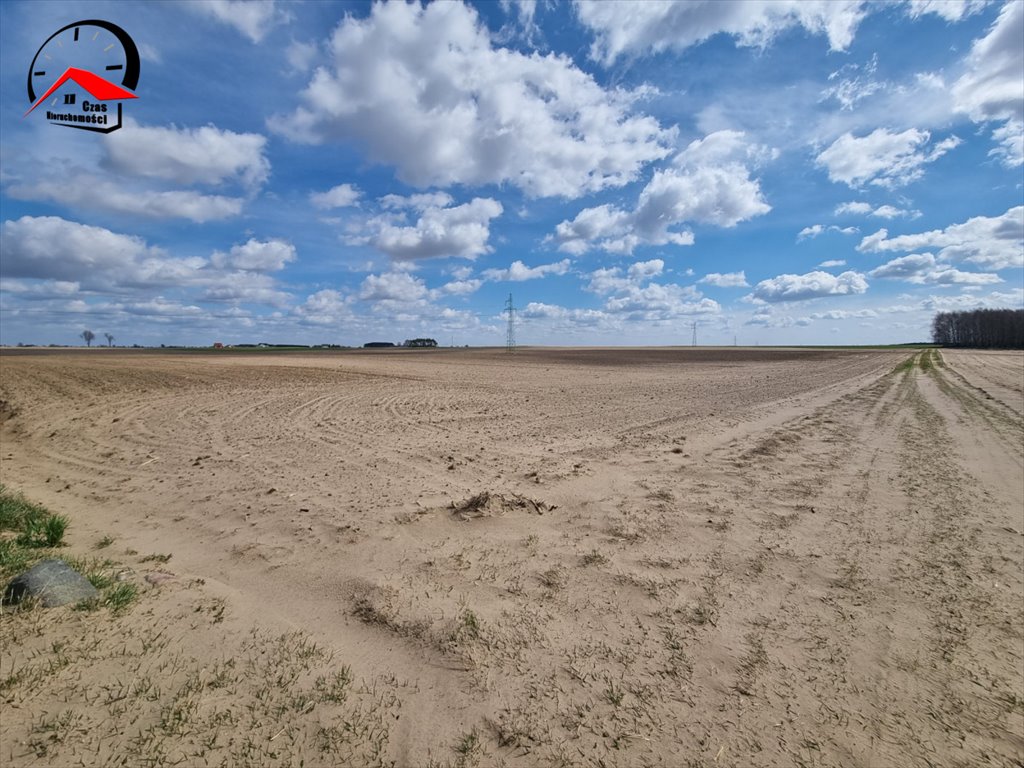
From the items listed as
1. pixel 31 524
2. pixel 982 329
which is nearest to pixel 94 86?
pixel 31 524

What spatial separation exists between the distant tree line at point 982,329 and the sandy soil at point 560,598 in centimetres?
15477

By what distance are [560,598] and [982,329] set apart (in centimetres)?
17611

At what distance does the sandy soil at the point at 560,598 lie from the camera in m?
2.70

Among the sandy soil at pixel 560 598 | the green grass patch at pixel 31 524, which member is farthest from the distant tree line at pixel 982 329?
the green grass patch at pixel 31 524

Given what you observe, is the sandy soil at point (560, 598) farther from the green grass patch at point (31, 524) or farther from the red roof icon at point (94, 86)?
the red roof icon at point (94, 86)

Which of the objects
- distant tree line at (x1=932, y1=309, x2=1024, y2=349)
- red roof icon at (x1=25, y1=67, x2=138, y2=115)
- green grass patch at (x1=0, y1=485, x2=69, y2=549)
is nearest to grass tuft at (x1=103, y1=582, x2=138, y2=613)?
Result: green grass patch at (x1=0, y1=485, x2=69, y2=549)

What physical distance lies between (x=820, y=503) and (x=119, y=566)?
799 cm

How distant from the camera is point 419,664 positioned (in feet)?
10.8

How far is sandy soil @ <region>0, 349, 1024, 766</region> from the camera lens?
106 inches

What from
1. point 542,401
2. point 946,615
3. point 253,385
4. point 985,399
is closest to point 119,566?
point 946,615

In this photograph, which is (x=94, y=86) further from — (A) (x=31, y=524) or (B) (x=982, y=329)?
(B) (x=982, y=329)

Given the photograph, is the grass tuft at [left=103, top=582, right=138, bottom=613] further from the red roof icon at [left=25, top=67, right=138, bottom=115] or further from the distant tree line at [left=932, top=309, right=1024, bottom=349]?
the distant tree line at [left=932, top=309, right=1024, bottom=349]

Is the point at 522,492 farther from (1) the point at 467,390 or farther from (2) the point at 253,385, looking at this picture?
(2) the point at 253,385

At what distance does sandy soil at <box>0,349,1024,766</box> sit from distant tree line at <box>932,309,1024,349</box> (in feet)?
508
